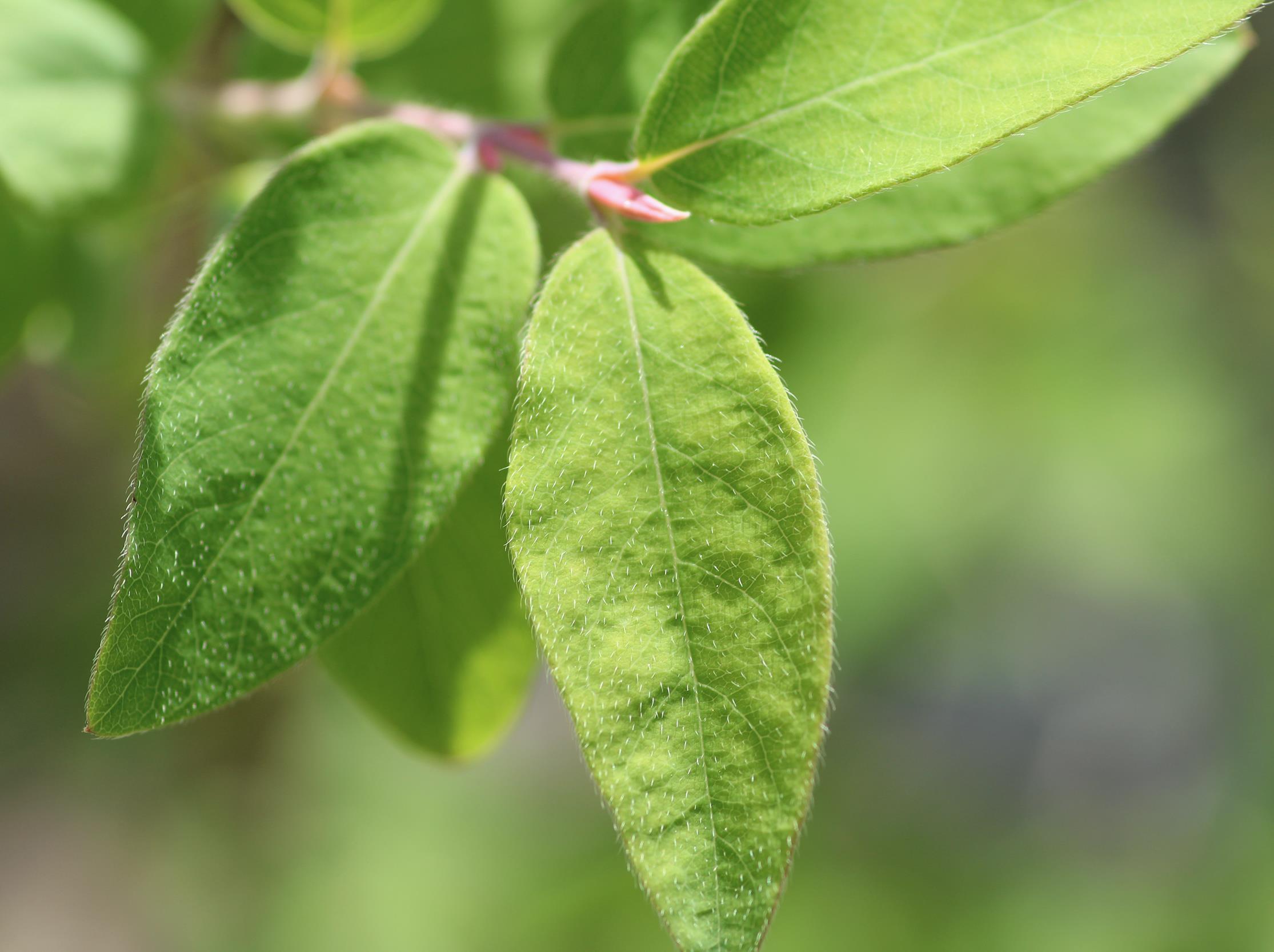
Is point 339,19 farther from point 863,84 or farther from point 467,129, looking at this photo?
point 863,84

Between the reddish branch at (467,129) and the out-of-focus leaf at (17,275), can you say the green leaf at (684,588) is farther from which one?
the out-of-focus leaf at (17,275)

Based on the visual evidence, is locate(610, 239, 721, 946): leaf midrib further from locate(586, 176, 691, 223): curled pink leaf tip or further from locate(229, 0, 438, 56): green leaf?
locate(229, 0, 438, 56): green leaf

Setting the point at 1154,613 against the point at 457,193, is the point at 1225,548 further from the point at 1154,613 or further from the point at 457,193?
the point at 457,193

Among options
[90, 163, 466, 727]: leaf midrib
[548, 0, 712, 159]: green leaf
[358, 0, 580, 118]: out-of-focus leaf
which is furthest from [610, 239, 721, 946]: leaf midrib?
[358, 0, 580, 118]: out-of-focus leaf

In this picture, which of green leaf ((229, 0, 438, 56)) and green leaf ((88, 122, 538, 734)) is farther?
green leaf ((229, 0, 438, 56))

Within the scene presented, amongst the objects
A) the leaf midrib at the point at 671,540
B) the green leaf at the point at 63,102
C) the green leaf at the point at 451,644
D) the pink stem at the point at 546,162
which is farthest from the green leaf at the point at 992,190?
the green leaf at the point at 63,102

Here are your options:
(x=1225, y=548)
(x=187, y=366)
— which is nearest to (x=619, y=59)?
(x=187, y=366)

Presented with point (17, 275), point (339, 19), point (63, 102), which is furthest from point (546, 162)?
point (17, 275)
